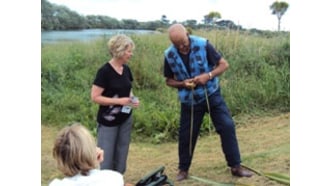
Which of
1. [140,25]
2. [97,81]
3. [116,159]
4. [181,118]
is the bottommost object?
[116,159]

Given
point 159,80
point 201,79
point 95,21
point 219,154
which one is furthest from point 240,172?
point 95,21

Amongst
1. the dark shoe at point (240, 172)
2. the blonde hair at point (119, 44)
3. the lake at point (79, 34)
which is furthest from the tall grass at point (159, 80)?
the dark shoe at point (240, 172)

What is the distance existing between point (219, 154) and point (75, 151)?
1.35m

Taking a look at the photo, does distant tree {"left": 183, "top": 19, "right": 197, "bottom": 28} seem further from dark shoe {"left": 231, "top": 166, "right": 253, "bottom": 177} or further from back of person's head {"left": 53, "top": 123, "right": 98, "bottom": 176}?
back of person's head {"left": 53, "top": 123, "right": 98, "bottom": 176}

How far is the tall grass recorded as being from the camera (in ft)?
10.7

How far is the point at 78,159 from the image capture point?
2115 mm

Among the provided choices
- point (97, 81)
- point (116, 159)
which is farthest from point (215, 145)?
point (97, 81)

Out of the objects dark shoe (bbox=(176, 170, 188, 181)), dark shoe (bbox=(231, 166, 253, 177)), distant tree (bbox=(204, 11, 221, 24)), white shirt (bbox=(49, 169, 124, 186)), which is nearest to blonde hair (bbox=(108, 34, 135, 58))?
distant tree (bbox=(204, 11, 221, 24))

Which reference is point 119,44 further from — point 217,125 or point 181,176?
point 181,176

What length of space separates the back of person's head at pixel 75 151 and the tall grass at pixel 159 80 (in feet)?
3.52

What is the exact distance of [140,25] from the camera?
329cm

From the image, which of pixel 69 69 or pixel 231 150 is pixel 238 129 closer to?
pixel 231 150

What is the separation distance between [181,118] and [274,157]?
1.78 feet

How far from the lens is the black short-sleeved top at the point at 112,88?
302cm
